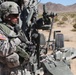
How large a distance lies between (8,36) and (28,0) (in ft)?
16.9

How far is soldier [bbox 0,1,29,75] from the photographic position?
155 inches

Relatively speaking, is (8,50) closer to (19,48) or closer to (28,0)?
(19,48)

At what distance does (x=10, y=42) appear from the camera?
3.97m

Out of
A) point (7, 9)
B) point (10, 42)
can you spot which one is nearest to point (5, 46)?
point (10, 42)

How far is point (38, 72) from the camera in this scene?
7.37 metres

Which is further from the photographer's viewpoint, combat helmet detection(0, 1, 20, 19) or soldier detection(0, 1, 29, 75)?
combat helmet detection(0, 1, 20, 19)

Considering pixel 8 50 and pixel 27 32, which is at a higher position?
pixel 8 50

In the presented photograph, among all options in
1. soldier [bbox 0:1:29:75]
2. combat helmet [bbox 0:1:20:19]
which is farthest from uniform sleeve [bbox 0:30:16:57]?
combat helmet [bbox 0:1:20:19]

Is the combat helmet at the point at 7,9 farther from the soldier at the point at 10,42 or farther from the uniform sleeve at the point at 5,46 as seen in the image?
the uniform sleeve at the point at 5,46

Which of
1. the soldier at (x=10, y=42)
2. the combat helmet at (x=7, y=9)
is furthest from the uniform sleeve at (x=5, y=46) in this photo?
the combat helmet at (x=7, y=9)

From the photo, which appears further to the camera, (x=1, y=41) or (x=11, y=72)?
(x=11, y=72)

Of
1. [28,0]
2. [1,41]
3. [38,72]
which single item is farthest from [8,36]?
[28,0]

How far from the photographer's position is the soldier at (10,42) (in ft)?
12.9

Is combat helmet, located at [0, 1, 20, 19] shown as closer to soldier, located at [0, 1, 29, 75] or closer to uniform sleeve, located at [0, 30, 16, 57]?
soldier, located at [0, 1, 29, 75]
